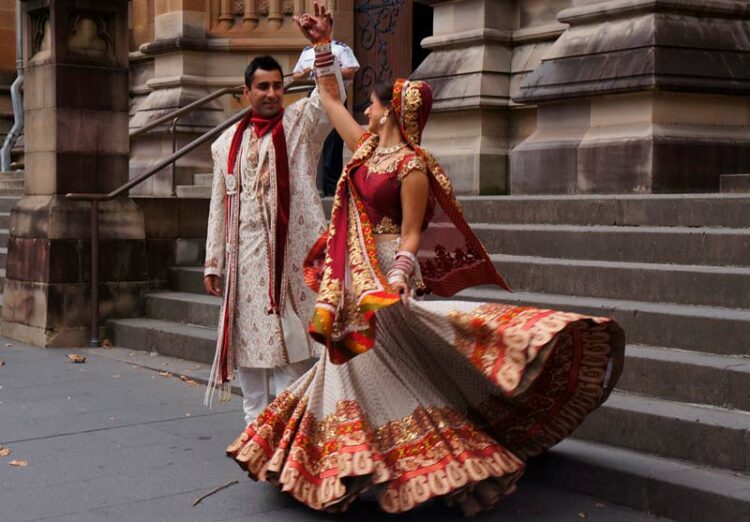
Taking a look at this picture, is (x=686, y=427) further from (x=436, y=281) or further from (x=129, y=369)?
(x=129, y=369)

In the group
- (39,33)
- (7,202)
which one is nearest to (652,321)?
(39,33)

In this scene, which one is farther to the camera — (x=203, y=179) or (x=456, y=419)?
(x=203, y=179)

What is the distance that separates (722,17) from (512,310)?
5283 mm

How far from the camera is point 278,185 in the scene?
6574 millimetres

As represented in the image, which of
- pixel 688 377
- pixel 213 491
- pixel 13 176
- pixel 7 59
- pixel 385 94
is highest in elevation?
pixel 7 59

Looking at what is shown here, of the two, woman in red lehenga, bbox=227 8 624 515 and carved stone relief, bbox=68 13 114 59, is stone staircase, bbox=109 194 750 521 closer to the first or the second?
woman in red lehenga, bbox=227 8 624 515

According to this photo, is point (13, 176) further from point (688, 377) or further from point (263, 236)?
point (688, 377)

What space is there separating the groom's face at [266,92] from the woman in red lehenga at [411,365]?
0.81 meters

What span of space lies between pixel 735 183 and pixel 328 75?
12.8ft

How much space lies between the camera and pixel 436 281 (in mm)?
5895

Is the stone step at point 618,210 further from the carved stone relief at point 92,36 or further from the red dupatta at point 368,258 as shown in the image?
the carved stone relief at point 92,36

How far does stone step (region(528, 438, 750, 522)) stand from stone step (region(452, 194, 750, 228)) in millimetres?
2153

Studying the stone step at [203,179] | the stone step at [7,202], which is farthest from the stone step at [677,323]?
the stone step at [7,202]

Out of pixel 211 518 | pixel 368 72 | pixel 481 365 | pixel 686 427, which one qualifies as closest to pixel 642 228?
pixel 686 427
